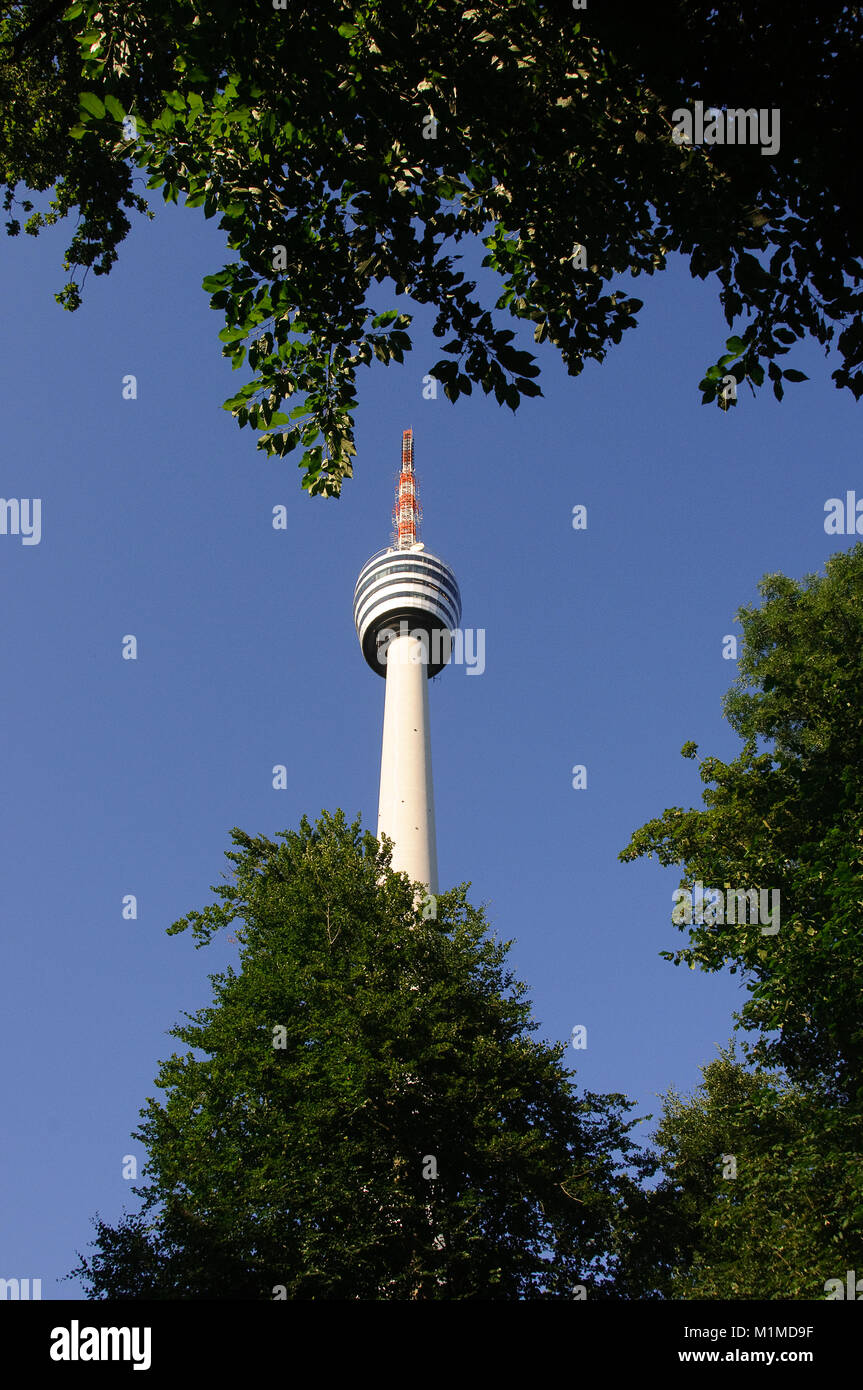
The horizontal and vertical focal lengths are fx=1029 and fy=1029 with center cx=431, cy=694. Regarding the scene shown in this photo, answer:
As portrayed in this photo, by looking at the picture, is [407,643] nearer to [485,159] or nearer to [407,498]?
[407,498]

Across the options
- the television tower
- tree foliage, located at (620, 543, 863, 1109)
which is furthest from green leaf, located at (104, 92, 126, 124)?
the television tower

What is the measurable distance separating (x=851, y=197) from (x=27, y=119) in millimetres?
10195

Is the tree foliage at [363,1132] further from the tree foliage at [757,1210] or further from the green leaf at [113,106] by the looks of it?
the green leaf at [113,106]

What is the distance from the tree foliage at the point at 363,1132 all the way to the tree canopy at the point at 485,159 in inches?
493

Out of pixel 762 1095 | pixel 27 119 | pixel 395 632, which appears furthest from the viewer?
pixel 395 632

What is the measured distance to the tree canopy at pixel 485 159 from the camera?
7.12 meters

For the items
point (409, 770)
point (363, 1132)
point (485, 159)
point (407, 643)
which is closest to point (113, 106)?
point (485, 159)

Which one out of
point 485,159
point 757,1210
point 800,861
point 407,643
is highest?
point 407,643

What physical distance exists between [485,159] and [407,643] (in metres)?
51.9

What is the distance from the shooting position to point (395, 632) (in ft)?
203

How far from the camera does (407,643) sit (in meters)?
60.6
